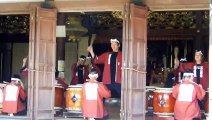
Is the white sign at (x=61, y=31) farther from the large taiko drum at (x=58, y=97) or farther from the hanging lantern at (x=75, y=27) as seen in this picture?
the large taiko drum at (x=58, y=97)

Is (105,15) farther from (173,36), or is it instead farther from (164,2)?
(164,2)

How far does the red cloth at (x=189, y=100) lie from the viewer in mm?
8844

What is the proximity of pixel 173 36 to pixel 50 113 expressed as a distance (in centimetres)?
556

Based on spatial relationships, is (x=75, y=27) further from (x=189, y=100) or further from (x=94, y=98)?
(x=189, y=100)

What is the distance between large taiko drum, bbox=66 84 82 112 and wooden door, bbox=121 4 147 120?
1113 mm

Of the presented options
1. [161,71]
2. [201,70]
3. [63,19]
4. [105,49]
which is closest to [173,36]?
[161,71]

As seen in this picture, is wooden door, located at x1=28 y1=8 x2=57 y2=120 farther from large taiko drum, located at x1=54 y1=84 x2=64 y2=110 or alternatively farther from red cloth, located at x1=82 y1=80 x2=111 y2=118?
red cloth, located at x1=82 y1=80 x2=111 y2=118

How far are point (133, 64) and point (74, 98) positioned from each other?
5.03 feet

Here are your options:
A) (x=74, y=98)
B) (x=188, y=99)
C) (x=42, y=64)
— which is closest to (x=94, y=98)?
(x=74, y=98)

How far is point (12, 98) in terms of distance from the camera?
10148 mm

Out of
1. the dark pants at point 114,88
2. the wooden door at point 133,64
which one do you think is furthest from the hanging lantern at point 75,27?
the wooden door at point 133,64

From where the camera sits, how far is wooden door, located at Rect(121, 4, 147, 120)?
8.98 metres

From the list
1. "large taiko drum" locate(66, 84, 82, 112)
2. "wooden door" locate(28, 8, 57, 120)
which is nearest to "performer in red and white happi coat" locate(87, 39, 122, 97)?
"large taiko drum" locate(66, 84, 82, 112)

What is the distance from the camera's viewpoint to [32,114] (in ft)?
31.3
